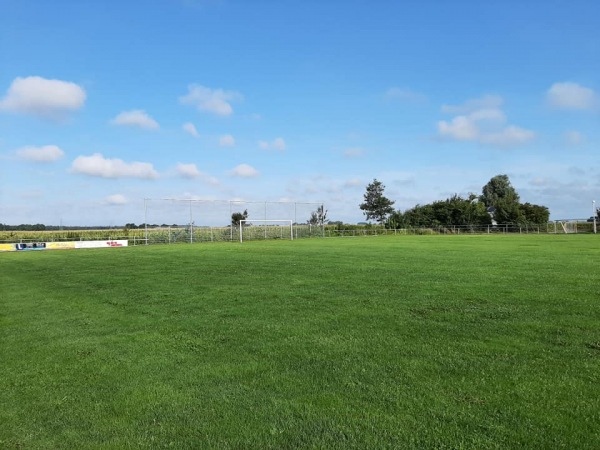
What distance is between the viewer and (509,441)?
346 cm

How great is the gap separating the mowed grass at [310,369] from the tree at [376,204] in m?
83.0

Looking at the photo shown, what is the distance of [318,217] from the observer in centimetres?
6519

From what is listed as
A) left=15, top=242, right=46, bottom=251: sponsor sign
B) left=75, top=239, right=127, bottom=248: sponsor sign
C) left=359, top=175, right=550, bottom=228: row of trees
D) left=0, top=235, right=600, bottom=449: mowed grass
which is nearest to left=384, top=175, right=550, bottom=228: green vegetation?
left=359, top=175, right=550, bottom=228: row of trees

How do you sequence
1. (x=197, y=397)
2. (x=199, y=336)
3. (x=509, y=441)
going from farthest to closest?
(x=199, y=336) < (x=197, y=397) < (x=509, y=441)

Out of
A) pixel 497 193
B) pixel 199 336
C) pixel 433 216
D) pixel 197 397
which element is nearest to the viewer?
pixel 197 397

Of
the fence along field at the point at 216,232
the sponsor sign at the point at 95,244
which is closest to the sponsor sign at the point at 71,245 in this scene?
the sponsor sign at the point at 95,244

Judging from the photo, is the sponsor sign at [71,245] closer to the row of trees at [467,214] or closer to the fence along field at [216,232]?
the fence along field at [216,232]

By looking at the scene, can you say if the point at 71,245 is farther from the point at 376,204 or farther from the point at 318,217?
the point at 376,204

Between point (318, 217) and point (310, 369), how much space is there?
6001 cm

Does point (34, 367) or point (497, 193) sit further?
point (497, 193)

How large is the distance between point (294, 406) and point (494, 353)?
9.12ft

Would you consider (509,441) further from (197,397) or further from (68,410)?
(68,410)

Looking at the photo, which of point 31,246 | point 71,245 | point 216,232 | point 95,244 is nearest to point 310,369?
point 95,244

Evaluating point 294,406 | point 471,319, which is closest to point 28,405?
point 294,406
